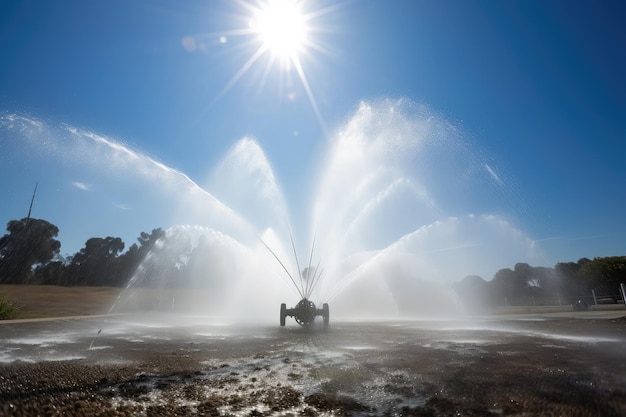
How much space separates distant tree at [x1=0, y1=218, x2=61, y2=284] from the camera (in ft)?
262

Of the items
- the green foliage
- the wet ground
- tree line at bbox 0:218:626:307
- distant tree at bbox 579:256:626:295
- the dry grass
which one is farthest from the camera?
tree line at bbox 0:218:626:307

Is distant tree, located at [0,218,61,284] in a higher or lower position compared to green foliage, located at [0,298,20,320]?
higher

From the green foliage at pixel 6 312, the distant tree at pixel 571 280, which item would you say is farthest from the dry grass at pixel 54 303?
the distant tree at pixel 571 280

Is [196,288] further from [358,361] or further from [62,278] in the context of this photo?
[358,361]

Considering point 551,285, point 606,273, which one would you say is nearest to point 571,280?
point 551,285

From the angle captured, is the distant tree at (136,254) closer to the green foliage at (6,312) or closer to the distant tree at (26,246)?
the distant tree at (26,246)

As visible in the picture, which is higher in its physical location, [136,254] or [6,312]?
[136,254]

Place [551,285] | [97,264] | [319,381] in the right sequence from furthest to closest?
[97,264], [551,285], [319,381]

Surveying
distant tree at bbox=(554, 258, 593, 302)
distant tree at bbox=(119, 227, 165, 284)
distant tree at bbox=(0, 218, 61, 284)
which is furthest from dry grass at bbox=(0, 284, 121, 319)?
distant tree at bbox=(554, 258, 593, 302)

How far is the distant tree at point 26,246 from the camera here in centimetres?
7975

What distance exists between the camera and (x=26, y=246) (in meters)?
83.1

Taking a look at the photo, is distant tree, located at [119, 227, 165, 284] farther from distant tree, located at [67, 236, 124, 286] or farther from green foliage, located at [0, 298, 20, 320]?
green foliage, located at [0, 298, 20, 320]

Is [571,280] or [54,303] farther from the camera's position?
[571,280]

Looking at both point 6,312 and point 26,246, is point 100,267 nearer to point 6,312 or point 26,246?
point 26,246
